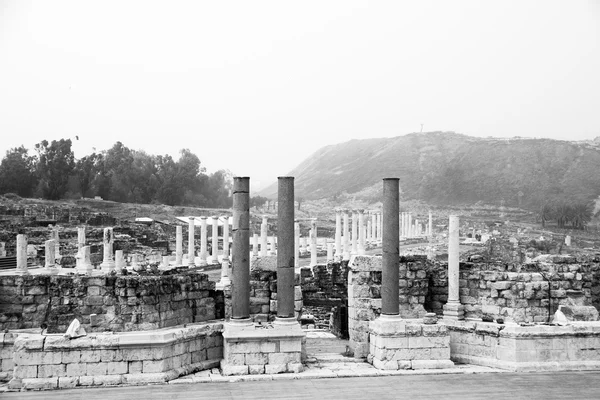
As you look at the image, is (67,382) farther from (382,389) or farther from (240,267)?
(382,389)

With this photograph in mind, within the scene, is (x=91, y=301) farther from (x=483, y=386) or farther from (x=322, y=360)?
(x=483, y=386)

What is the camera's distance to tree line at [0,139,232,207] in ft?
221

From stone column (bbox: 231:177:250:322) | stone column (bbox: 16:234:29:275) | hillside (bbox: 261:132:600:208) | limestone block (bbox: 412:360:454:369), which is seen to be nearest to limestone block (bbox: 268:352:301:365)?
stone column (bbox: 231:177:250:322)

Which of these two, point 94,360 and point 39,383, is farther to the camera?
point 94,360

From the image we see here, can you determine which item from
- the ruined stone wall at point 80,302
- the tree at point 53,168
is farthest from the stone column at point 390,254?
the tree at point 53,168

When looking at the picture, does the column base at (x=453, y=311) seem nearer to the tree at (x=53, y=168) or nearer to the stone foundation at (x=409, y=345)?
the stone foundation at (x=409, y=345)

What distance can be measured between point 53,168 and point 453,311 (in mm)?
61358

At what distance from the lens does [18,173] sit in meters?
66.2

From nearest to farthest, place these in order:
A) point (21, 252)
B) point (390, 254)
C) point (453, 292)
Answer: point (390, 254)
point (453, 292)
point (21, 252)

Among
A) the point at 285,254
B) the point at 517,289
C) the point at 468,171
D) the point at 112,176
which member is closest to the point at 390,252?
the point at 285,254

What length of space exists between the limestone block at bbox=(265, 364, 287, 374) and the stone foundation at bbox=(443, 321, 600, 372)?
165 inches

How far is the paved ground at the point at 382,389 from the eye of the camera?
1077cm

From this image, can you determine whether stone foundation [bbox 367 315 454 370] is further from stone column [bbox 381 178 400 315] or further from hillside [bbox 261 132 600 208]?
hillside [bbox 261 132 600 208]

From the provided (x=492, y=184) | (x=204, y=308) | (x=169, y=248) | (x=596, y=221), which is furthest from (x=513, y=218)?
(x=204, y=308)
